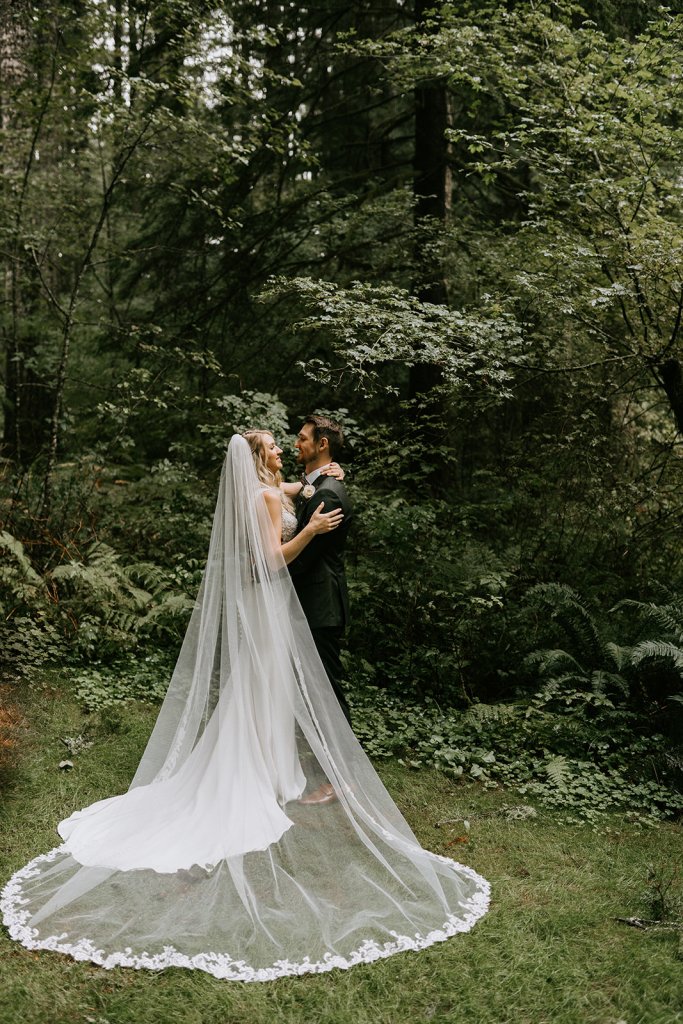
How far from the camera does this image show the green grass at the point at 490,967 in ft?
10.1

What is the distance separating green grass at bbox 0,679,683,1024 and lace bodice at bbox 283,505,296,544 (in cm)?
190

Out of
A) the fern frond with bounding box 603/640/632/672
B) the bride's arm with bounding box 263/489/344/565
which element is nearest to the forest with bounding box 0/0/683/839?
the fern frond with bounding box 603/640/632/672

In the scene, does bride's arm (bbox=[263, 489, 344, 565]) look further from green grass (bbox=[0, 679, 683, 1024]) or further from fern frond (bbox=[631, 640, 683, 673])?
fern frond (bbox=[631, 640, 683, 673])

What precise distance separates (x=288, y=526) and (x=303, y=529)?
0.18 meters

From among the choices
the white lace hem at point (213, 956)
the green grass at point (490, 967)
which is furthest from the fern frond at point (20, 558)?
the white lace hem at point (213, 956)

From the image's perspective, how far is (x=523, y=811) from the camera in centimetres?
504

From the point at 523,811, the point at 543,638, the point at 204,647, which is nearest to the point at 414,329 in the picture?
the point at 543,638

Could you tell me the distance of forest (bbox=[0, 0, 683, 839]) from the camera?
20.5ft

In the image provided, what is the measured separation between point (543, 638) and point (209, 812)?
11.7 ft

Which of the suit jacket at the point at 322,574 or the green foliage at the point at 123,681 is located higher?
the suit jacket at the point at 322,574

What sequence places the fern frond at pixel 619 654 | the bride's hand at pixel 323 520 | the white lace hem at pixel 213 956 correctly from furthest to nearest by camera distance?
the fern frond at pixel 619 654
the bride's hand at pixel 323 520
the white lace hem at pixel 213 956

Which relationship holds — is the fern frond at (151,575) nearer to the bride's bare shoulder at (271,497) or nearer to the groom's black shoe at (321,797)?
the bride's bare shoulder at (271,497)

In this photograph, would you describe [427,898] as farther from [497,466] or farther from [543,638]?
[497,466]

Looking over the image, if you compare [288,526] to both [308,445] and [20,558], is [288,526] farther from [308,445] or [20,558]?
[20,558]
